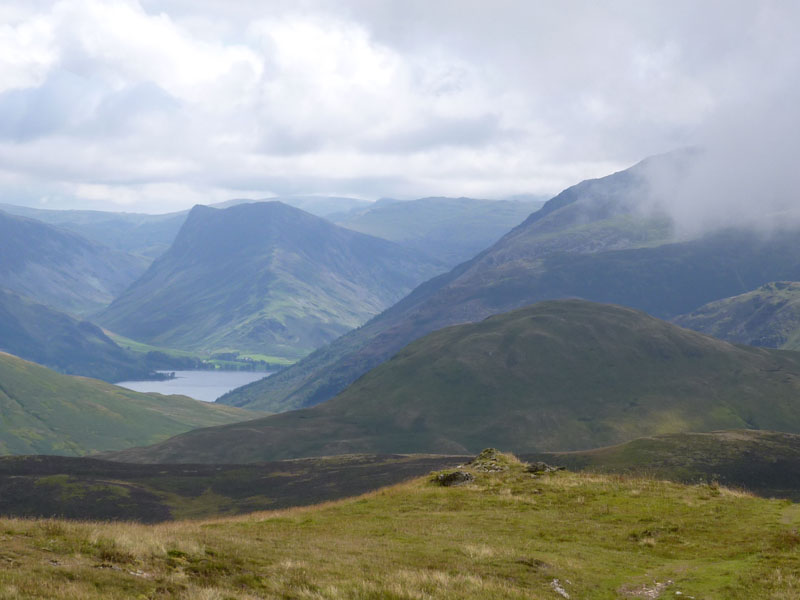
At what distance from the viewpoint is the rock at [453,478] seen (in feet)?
166

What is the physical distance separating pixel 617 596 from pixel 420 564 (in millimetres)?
6785

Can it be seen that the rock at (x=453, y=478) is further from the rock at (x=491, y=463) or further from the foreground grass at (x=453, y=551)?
the foreground grass at (x=453, y=551)

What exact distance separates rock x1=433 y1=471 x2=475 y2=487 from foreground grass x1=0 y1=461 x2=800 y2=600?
431 centimetres

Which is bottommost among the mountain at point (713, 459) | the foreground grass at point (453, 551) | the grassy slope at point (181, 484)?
the grassy slope at point (181, 484)

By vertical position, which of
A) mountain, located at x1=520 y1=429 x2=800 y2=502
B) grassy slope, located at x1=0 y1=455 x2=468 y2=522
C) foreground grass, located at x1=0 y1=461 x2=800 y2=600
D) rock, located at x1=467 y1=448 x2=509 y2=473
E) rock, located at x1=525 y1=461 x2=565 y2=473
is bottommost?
grassy slope, located at x1=0 y1=455 x2=468 y2=522

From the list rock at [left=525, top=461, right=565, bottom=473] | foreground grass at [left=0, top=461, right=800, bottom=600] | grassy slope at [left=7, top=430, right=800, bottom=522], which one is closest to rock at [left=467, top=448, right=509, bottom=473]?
rock at [left=525, top=461, right=565, bottom=473]

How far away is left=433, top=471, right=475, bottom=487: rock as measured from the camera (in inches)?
1993

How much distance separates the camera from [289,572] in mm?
23859

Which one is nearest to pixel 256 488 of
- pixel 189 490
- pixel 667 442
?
pixel 189 490

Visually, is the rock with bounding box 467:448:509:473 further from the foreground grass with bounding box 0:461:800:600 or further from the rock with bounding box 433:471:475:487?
the foreground grass with bounding box 0:461:800:600

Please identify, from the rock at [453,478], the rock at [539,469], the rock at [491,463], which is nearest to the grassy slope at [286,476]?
the rock at [491,463]

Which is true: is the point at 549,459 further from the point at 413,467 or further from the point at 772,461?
the point at 772,461

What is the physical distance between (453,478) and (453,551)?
69.4 ft

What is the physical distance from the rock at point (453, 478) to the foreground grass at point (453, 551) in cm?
431
